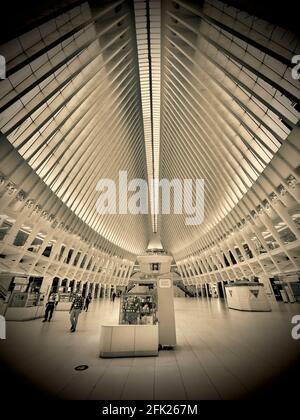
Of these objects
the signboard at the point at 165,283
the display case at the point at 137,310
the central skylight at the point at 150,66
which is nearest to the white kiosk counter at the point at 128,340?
the display case at the point at 137,310

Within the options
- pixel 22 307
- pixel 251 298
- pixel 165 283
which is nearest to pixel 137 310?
pixel 165 283

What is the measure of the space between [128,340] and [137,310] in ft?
2.69

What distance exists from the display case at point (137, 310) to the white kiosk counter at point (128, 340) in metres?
0.37

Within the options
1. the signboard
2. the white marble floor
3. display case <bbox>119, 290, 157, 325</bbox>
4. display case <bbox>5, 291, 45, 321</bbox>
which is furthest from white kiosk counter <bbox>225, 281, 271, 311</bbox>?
display case <bbox>5, 291, 45, 321</bbox>

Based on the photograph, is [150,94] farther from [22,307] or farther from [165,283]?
[22,307]

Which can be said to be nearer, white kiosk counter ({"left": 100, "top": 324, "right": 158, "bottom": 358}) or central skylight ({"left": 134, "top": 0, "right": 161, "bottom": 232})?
white kiosk counter ({"left": 100, "top": 324, "right": 158, "bottom": 358})

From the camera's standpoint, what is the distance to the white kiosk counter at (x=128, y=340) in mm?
4855

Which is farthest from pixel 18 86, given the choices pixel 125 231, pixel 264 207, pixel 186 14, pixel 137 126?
pixel 125 231

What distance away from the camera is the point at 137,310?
222 inches

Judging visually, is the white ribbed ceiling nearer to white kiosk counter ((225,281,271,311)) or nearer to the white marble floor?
white kiosk counter ((225,281,271,311))

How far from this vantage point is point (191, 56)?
42.5ft

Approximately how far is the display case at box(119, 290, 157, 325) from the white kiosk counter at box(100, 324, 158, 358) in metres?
0.37

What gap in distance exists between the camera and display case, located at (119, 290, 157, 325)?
548 cm
